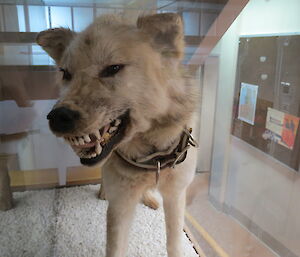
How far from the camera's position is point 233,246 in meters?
1.31

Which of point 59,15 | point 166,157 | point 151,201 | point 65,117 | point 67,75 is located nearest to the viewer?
point 65,117

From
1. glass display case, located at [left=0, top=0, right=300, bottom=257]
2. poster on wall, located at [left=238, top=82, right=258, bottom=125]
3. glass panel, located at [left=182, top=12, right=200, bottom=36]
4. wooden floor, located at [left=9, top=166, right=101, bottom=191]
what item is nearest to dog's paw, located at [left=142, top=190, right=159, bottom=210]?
glass display case, located at [left=0, top=0, right=300, bottom=257]

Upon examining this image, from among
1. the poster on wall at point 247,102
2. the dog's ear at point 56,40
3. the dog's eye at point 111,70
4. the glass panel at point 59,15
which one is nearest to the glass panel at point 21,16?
the glass panel at point 59,15

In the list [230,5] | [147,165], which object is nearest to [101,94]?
[147,165]

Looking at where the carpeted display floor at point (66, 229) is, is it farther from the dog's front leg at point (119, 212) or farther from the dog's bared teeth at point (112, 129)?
the dog's bared teeth at point (112, 129)

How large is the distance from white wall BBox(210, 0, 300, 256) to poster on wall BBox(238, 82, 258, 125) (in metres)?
0.08

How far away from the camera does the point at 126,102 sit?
24.2 inches

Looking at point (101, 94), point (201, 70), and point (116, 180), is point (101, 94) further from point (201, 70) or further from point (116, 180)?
point (201, 70)

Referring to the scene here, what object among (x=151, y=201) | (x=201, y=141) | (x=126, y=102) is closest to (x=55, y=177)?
(x=151, y=201)

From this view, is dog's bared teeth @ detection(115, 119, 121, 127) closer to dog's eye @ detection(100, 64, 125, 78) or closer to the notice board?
dog's eye @ detection(100, 64, 125, 78)

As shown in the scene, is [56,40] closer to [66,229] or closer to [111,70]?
[111,70]

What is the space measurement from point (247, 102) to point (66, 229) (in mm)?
937

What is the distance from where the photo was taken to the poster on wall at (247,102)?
1333 millimetres

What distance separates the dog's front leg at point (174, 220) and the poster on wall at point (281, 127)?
1.61 feet
